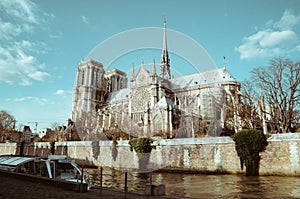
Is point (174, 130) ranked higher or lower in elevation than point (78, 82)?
lower

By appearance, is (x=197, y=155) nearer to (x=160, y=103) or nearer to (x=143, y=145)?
(x=143, y=145)

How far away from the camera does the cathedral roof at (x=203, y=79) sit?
3853 centimetres

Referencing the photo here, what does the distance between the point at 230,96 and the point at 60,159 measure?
2925 cm

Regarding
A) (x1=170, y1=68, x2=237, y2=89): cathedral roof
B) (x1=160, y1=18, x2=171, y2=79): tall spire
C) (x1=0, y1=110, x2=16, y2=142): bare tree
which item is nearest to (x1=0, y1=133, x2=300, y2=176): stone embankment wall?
(x1=170, y1=68, x2=237, y2=89): cathedral roof

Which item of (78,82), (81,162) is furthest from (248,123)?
(78,82)

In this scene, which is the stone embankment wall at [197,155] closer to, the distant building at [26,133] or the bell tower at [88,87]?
the bell tower at [88,87]

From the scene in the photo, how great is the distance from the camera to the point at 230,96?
32656 mm

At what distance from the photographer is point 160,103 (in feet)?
113

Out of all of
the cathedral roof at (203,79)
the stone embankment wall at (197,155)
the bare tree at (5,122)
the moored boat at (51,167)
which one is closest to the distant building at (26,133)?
the bare tree at (5,122)

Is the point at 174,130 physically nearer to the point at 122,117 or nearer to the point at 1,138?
the point at 122,117

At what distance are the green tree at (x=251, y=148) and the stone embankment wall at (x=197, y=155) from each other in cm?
35

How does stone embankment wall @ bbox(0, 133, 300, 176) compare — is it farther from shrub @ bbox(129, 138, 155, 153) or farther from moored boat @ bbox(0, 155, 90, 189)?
moored boat @ bbox(0, 155, 90, 189)

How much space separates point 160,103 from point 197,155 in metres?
17.9

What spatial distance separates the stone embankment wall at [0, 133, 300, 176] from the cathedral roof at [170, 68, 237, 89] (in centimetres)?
2253
